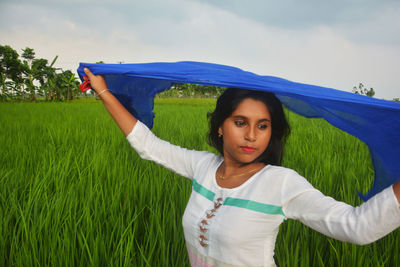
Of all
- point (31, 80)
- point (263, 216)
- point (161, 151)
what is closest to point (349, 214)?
point (263, 216)

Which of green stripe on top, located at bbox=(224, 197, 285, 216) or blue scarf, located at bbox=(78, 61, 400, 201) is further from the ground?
blue scarf, located at bbox=(78, 61, 400, 201)

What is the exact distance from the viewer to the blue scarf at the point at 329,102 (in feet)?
2.41

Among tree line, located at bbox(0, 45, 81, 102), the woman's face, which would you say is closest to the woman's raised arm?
the woman's face

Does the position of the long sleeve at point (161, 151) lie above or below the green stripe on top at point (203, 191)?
above

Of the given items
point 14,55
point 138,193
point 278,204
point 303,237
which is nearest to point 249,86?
point 278,204

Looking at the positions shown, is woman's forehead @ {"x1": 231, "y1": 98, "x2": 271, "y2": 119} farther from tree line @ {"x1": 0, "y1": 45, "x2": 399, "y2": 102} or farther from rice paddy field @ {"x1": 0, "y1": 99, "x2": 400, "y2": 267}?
tree line @ {"x1": 0, "y1": 45, "x2": 399, "y2": 102}

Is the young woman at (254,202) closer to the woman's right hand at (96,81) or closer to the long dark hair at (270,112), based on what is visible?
the long dark hair at (270,112)

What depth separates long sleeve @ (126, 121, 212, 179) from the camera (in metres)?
1.00

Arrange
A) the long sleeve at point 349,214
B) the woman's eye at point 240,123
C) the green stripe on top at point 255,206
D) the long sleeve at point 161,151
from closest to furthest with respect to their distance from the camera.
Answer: the long sleeve at point 349,214 < the green stripe on top at point 255,206 < the woman's eye at point 240,123 < the long sleeve at point 161,151

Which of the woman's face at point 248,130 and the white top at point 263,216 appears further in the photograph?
the woman's face at point 248,130

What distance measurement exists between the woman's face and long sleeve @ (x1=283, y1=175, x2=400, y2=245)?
17 centimetres

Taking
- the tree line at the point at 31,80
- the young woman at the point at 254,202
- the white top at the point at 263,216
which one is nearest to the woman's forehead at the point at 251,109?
the young woman at the point at 254,202

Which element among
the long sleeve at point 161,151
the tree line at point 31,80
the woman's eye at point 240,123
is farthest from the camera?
the tree line at point 31,80

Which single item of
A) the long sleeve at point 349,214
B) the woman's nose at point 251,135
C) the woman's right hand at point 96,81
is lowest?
the long sleeve at point 349,214
